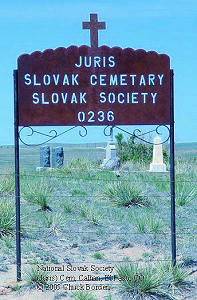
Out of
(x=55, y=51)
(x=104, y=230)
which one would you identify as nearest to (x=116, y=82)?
(x=55, y=51)

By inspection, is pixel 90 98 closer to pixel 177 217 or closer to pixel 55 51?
pixel 55 51


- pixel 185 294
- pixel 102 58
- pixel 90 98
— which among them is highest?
pixel 102 58

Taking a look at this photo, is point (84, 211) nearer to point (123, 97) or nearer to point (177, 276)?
point (123, 97)

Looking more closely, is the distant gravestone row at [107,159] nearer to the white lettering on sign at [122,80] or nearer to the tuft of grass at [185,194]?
the tuft of grass at [185,194]

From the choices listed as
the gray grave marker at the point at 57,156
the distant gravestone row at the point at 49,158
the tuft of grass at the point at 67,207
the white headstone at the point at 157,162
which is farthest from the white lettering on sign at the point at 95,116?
the gray grave marker at the point at 57,156

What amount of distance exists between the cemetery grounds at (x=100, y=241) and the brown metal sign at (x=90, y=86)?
189 centimetres

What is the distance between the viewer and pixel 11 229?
10172 mm

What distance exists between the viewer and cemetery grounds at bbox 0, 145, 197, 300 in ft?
24.8

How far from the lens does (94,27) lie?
328 inches

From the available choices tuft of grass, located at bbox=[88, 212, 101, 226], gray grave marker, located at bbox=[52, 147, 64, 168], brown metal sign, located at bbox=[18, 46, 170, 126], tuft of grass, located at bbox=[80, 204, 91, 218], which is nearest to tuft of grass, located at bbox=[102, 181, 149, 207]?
tuft of grass, located at bbox=[80, 204, 91, 218]

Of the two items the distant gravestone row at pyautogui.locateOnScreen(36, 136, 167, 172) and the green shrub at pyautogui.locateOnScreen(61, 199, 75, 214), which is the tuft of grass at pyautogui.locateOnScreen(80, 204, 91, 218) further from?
the distant gravestone row at pyautogui.locateOnScreen(36, 136, 167, 172)

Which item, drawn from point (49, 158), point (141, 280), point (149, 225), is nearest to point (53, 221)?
point (149, 225)

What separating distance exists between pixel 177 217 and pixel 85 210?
65.8 inches

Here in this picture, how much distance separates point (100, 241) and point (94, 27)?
340 cm
